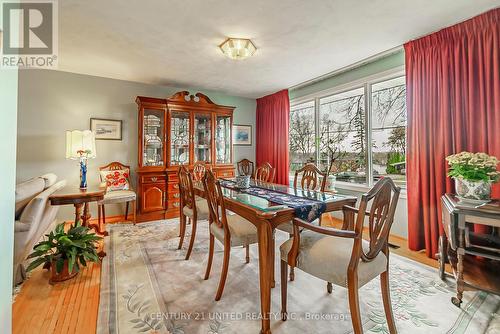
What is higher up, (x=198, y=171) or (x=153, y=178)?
(x=198, y=171)

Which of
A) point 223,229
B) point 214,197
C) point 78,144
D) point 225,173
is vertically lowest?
point 223,229

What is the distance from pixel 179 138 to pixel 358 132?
300 cm

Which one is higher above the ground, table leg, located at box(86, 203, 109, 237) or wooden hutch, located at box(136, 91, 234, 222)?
wooden hutch, located at box(136, 91, 234, 222)

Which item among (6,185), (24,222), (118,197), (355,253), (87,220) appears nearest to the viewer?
(6,185)

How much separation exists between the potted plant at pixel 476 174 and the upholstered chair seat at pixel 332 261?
108cm

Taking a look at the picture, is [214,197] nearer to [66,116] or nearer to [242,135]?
[66,116]

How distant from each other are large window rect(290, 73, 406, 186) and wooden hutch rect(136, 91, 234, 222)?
64.2 inches

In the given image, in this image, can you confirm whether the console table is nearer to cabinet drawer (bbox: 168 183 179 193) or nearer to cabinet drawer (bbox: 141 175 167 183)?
cabinet drawer (bbox: 168 183 179 193)

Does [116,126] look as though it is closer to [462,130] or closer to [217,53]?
[217,53]

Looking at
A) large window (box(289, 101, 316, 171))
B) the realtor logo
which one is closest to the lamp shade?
the realtor logo

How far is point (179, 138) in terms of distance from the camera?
4004 mm

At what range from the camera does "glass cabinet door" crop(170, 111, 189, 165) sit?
154 inches

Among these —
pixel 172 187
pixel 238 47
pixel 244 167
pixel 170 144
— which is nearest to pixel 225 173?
pixel 244 167

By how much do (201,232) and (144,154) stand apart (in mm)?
1644
